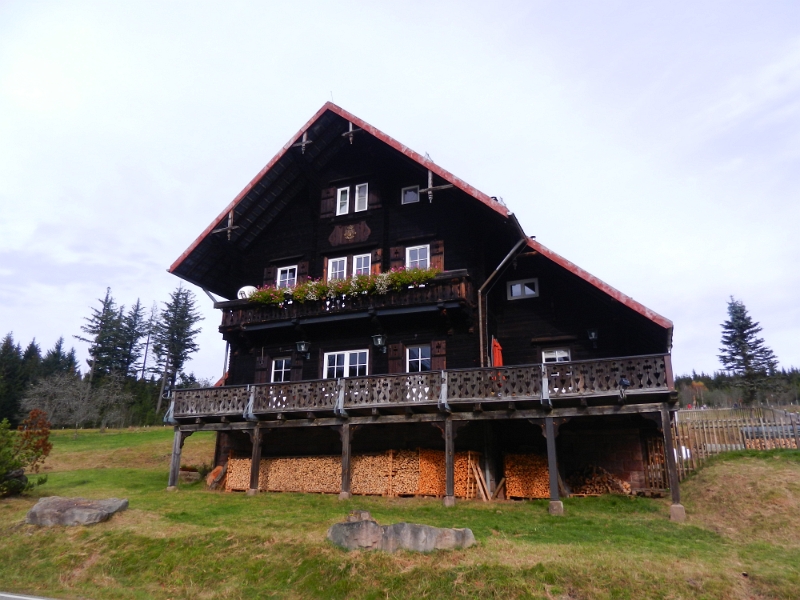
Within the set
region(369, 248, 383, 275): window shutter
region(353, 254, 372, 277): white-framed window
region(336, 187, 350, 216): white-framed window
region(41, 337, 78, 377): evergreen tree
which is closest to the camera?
region(369, 248, 383, 275): window shutter

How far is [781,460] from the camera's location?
60.7 feet

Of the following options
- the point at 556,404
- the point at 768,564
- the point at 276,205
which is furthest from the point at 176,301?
the point at 768,564

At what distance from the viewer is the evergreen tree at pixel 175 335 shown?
2980 inches

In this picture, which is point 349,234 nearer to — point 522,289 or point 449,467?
point 522,289

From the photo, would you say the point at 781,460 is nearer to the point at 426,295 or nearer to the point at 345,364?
the point at 426,295

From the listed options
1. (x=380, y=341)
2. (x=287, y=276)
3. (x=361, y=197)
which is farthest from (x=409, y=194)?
(x=380, y=341)

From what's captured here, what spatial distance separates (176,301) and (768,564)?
248 ft

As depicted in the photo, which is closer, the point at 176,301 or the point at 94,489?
the point at 94,489

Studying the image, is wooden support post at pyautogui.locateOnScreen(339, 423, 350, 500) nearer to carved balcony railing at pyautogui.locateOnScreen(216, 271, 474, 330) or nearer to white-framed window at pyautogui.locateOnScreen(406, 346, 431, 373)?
white-framed window at pyautogui.locateOnScreen(406, 346, 431, 373)

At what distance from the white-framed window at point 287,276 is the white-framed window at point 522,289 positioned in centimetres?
852

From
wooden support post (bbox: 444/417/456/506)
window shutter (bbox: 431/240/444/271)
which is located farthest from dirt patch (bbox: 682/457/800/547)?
window shutter (bbox: 431/240/444/271)

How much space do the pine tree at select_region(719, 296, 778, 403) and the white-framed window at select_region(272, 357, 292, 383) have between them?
5777 centimetres

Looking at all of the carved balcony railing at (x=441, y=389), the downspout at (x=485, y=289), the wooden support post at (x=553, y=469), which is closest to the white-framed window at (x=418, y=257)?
the downspout at (x=485, y=289)

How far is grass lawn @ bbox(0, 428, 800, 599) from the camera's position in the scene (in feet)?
32.4
